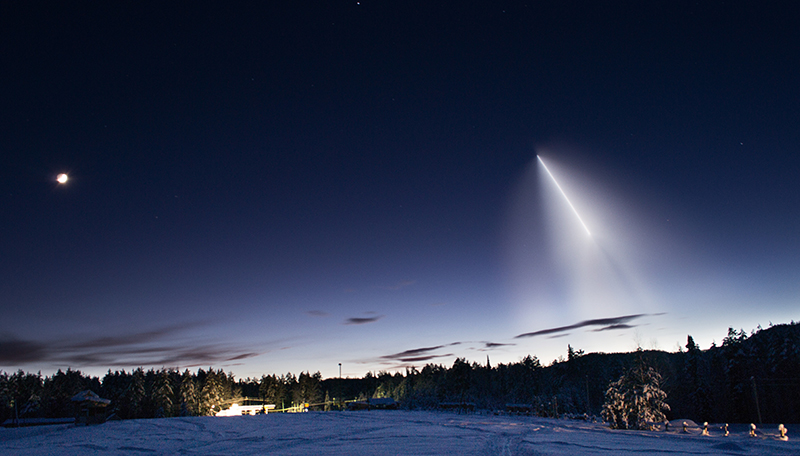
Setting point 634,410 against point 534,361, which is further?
point 534,361

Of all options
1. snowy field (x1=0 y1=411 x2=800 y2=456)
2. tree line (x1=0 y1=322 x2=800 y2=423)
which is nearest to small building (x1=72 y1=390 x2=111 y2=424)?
snowy field (x1=0 y1=411 x2=800 y2=456)

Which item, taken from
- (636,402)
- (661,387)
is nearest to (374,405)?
(661,387)

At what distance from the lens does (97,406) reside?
132 ft

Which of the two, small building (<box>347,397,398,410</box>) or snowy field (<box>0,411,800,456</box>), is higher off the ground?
snowy field (<box>0,411,800,456</box>)

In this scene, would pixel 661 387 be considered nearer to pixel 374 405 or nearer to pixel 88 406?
pixel 374 405

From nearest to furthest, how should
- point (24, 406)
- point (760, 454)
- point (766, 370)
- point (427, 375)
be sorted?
point (760, 454)
point (766, 370)
point (24, 406)
point (427, 375)

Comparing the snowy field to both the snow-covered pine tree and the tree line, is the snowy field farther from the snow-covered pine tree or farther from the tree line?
the tree line

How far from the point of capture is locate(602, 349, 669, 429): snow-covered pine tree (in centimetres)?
3362

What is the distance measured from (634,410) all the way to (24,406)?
94.9 m

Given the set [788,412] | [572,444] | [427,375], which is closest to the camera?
[572,444]

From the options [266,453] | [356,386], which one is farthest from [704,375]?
[356,386]

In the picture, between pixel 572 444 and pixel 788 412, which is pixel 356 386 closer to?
pixel 788 412

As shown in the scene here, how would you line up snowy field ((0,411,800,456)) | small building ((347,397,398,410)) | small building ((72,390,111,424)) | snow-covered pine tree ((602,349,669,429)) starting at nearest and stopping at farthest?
1. snowy field ((0,411,800,456))
2. snow-covered pine tree ((602,349,669,429))
3. small building ((72,390,111,424))
4. small building ((347,397,398,410))

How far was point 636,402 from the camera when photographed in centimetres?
3359
